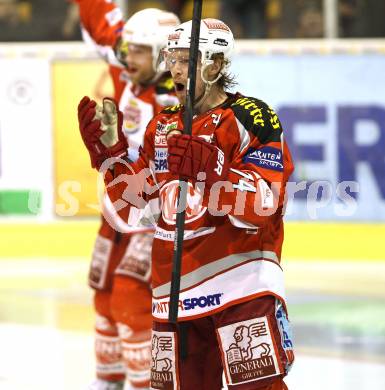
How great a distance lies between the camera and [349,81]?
354 inches

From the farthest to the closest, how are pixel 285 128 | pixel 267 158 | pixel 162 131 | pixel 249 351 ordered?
pixel 285 128 < pixel 162 131 < pixel 249 351 < pixel 267 158

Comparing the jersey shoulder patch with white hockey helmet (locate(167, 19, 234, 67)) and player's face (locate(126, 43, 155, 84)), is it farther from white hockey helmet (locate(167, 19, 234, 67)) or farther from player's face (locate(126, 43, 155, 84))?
player's face (locate(126, 43, 155, 84))

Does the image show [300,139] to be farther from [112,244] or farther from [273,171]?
[273,171]

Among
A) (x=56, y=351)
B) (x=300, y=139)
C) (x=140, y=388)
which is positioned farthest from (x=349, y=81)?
(x=140, y=388)

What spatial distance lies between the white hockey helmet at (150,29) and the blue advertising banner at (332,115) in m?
3.76

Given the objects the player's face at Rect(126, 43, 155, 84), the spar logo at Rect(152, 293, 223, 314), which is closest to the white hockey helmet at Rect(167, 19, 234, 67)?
the spar logo at Rect(152, 293, 223, 314)

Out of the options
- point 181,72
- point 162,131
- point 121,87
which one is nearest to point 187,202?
point 162,131

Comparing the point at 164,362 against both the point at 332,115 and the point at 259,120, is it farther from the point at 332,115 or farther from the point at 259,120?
the point at 332,115

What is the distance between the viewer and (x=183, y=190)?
3.48 m

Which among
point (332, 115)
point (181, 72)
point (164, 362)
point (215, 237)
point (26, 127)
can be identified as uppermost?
point (181, 72)

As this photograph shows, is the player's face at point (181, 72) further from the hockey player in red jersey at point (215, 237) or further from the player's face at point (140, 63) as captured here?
the player's face at point (140, 63)

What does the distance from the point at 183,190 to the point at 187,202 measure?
0.11m

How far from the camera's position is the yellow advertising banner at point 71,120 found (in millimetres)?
9008

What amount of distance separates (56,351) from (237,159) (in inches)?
116
